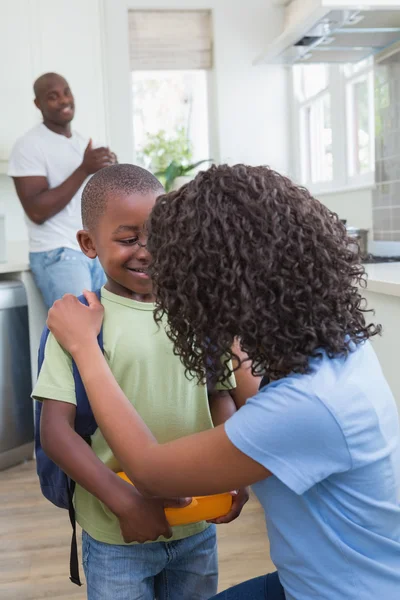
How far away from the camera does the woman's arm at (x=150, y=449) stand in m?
0.78

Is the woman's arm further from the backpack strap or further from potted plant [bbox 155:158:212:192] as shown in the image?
potted plant [bbox 155:158:212:192]

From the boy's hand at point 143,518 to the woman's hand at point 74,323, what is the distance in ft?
0.67

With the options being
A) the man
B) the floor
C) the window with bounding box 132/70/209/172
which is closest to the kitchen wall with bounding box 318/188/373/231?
the window with bounding box 132/70/209/172

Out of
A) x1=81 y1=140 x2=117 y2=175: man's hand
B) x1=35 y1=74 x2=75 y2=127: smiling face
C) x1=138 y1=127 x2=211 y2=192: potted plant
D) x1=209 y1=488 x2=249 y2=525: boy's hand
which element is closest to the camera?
x1=209 y1=488 x2=249 y2=525: boy's hand

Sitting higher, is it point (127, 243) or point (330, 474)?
point (127, 243)

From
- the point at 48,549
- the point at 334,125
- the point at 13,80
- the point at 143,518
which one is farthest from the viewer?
the point at 334,125

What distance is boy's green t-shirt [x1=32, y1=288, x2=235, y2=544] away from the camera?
1.00 meters

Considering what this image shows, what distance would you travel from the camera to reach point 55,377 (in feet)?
3.14

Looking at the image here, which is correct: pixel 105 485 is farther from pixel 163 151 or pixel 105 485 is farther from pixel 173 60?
pixel 163 151

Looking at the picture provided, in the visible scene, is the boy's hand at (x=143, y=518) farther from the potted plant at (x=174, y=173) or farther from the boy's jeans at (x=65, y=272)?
the potted plant at (x=174, y=173)

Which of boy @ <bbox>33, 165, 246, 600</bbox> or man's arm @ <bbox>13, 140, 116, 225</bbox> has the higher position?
man's arm @ <bbox>13, 140, 116, 225</bbox>

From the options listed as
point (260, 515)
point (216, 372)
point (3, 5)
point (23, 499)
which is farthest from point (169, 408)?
point (3, 5)

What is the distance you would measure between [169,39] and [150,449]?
4778 mm

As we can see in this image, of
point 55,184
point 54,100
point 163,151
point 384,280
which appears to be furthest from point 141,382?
point 163,151
